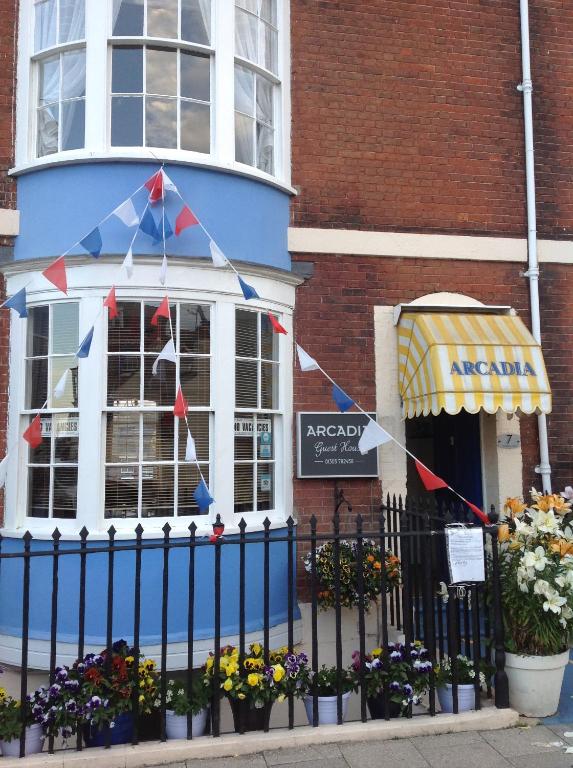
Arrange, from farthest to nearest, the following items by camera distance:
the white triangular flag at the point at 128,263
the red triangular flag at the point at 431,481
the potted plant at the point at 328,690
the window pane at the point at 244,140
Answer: the window pane at the point at 244,140, the red triangular flag at the point at 431,481, the white triangular flag at the point at 128,263, the potted plant at the point at 328,690

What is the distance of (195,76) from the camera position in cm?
677

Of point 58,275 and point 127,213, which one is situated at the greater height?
point 127,213

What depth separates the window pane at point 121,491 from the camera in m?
6.12

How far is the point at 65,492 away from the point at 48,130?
3.49 meters

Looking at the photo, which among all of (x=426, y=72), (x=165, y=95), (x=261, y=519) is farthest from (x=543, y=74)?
(x=261, y=519)

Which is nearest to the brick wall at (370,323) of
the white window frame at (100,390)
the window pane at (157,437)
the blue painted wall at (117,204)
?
the white window frame at (100,390)

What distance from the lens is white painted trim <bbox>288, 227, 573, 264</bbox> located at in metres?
7.29

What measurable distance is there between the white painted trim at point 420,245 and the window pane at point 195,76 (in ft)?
5.20

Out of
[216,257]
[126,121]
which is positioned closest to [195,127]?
[126,121]

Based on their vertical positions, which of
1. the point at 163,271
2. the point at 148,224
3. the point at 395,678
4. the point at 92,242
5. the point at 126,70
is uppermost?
the point at 126,70

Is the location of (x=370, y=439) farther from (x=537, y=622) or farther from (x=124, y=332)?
(x=124, y=332)

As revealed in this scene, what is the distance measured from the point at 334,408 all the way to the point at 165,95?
3.48 metres

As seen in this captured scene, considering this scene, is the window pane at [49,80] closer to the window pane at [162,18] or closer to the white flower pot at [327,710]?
the window pane at [162,18]

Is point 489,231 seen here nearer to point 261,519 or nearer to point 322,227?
point 322,227
